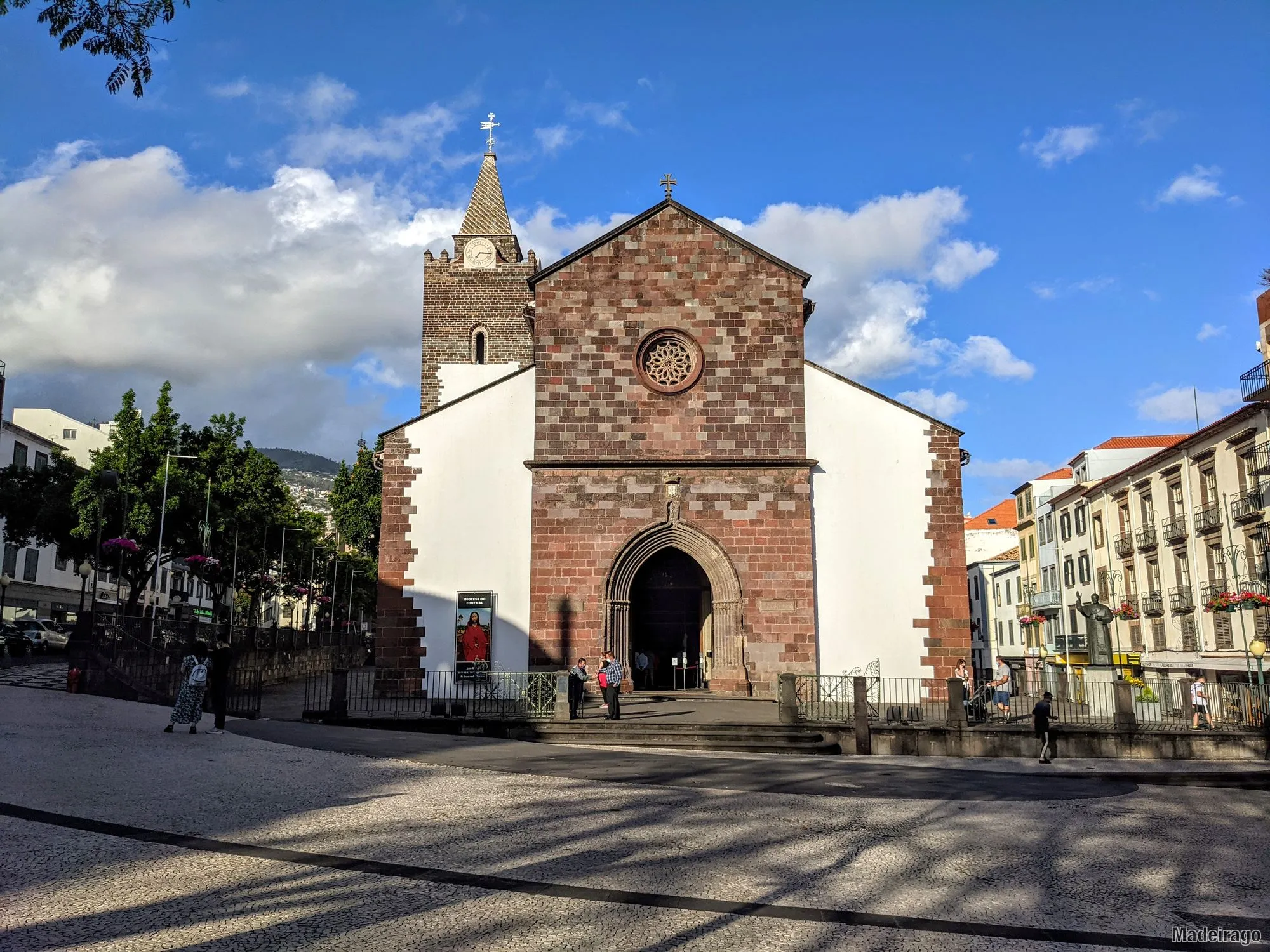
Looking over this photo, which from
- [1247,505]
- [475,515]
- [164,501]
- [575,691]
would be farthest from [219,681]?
[1247,505]

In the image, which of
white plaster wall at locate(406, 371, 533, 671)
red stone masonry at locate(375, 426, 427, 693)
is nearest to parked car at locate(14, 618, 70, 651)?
red stone masonry at locate(375, 426, 427, 693)

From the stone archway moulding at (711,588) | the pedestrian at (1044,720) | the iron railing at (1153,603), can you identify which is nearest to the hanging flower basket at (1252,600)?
the pedestrian at (1044,720)

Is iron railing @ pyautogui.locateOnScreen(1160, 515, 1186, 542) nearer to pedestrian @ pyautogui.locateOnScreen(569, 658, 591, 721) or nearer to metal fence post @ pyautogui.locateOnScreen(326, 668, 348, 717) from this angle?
pedestrian @ pyautogui.locateOnScreen(569, 658, 591, 721)

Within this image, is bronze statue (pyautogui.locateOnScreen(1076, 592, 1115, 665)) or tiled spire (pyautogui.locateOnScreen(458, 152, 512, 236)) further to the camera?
tiled spire (pyautogui.locateOnScreen(458, 152, 512, 236))

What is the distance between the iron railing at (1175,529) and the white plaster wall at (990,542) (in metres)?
33.7

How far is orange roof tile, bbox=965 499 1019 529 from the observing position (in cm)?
7544

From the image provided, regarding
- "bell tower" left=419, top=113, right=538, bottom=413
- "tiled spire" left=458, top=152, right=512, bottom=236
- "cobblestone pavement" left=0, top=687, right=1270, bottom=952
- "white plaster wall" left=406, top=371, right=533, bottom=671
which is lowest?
"cobblestone pavement" left=0, top=687, right=1270, bottom=952

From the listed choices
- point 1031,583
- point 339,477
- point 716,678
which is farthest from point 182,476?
point 1031,583

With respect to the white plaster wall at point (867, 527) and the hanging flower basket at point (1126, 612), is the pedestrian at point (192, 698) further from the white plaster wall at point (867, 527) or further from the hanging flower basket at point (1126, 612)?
the hanging flower basket at point (1126, 612)

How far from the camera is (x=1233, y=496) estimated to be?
108 feet

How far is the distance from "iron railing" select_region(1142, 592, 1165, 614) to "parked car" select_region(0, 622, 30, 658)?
4373 cm

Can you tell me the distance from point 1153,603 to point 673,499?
25.3 m

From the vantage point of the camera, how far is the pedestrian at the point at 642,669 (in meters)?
26.2

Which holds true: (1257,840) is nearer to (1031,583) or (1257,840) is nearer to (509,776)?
(509,776)
